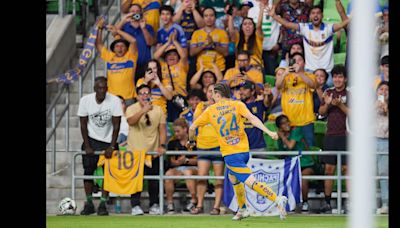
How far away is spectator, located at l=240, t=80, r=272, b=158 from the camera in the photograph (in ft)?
58.7

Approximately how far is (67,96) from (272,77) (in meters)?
3.94

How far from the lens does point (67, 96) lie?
20.3 metres

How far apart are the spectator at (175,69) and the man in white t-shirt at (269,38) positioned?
Answer: 1.46 m

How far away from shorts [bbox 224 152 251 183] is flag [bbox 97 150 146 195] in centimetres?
253

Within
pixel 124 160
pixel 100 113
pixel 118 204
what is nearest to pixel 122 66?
pixel 100 113

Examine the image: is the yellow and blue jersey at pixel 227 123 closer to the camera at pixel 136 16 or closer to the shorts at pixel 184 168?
the shorts at pixel 184 168

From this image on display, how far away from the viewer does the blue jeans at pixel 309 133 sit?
1817 cm

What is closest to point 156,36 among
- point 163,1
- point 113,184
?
point 163,1

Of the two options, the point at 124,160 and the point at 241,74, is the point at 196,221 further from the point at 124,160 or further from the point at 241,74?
the point at 241,74

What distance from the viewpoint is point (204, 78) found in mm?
18500
